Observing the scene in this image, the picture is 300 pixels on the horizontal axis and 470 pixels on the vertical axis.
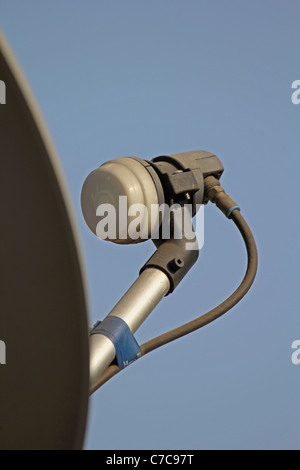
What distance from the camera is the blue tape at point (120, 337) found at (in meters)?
1.16

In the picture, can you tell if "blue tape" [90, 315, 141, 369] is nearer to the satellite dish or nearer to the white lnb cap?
the white lnb cap

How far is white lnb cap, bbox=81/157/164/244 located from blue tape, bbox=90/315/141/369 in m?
0.25

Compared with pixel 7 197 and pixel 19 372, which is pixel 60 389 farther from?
pixel 7 197

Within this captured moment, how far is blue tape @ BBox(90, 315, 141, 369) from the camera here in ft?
3.79

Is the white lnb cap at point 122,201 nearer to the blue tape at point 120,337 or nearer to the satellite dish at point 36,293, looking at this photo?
the blue tape at point 120,337

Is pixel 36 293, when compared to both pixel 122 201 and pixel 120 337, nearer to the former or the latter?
pixel 120 337

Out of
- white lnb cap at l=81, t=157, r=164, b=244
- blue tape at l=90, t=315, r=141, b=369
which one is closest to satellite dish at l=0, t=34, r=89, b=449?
blue tape at l=90, t=315, r=141, b=369

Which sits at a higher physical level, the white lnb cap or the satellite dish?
the white lnb cap

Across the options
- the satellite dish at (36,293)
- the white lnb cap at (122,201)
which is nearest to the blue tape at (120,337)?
the white lnb cap at (122,201)

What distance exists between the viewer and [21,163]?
46 cm

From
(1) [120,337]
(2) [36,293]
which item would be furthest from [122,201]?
(2) [36,293]

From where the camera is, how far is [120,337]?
1.16 meters

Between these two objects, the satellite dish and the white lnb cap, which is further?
the white lnb cap
